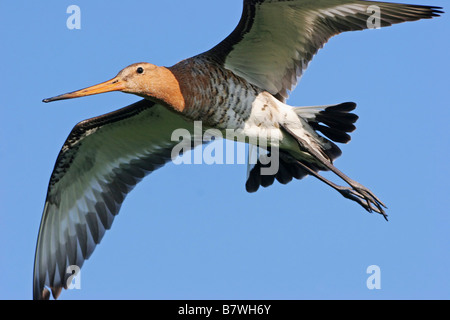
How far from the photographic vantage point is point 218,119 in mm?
6293

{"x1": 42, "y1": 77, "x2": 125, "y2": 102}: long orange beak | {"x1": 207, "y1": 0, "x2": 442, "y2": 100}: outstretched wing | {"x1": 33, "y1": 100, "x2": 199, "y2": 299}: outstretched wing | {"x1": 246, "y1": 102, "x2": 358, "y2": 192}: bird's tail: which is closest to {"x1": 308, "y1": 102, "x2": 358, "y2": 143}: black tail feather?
{"x1": 246, "y1": 102, "x2": 358, "y2": 192}: bird's tail

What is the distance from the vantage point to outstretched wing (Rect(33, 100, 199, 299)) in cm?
696

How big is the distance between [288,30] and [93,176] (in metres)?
2.76

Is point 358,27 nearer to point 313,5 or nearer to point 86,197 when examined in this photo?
point 313,5

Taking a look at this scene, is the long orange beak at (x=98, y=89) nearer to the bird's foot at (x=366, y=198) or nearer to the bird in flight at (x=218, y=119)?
the bird in flight at (x=218, y=119)

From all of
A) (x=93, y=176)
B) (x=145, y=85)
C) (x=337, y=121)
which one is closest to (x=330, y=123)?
(x=337, y=121)

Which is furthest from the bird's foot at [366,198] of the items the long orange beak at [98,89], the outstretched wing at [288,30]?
the long orange beak at [98,89]

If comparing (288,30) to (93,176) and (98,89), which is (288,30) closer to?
(98,89)

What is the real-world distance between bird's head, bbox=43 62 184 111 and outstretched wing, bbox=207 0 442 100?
0.68m

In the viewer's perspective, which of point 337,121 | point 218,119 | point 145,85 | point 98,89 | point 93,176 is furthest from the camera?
point 93,176

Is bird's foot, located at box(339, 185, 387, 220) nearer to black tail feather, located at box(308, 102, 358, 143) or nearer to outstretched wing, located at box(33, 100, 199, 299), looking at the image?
black tail feather, located at box(308, 102, 358, 143)

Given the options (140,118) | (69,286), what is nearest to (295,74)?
(140,118)

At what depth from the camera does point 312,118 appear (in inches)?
268

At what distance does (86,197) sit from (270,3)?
3057 millimetres
